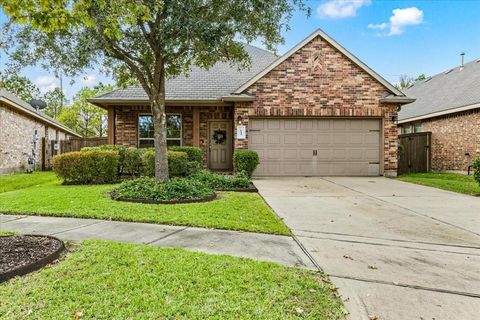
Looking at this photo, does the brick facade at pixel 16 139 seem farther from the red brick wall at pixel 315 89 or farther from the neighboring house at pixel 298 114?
the red brick wall at pixel 315 89

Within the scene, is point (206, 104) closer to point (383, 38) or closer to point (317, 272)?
point (317, 272)

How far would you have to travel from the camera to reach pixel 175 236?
4.71m

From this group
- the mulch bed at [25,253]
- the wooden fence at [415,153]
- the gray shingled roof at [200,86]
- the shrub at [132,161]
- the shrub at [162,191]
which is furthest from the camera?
the wooden fence at [415,153]

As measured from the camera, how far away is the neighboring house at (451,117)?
552 inches

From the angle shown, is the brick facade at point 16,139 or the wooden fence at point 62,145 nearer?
the brick facade at point 16,139

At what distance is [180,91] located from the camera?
14.2 m

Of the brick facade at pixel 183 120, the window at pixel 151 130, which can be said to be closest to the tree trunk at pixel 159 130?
the brick facade at pixel 183 120

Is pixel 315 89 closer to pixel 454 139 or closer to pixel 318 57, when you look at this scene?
pixel 318 57

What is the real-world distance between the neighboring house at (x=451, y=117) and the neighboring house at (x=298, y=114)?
318 centimetres

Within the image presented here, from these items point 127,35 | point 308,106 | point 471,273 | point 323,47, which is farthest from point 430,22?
point 471,273

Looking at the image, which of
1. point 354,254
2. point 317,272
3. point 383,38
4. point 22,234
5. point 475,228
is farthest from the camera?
point 383,38

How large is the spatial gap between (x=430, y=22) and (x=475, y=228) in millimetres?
18502

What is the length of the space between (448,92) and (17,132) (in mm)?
21034

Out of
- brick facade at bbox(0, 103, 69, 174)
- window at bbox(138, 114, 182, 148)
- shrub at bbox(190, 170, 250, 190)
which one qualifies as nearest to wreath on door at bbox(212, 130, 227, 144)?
window at bbox(138, 114, 182, 148)
